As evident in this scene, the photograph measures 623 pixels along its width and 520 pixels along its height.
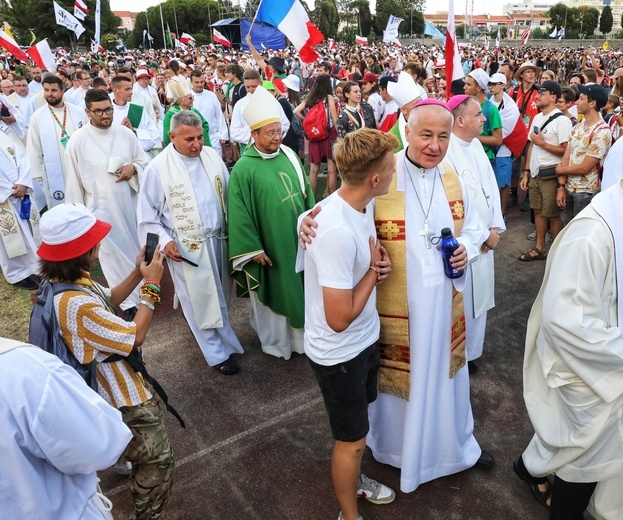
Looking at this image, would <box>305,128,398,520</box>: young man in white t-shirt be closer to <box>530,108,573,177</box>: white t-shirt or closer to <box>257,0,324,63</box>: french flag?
<box>530,108,573,177</box>: white t-shirt

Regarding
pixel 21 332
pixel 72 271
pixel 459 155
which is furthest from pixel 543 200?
pixel 21 332

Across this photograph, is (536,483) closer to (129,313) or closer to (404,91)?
(404,91)

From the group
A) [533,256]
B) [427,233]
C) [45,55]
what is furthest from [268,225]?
[45,55]

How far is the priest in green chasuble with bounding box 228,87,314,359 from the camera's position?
3.87 metres

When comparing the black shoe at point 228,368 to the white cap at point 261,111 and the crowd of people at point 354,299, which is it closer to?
the crowd of people at point 354,299

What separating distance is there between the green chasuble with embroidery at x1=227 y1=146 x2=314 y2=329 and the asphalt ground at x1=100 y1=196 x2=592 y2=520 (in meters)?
0.58

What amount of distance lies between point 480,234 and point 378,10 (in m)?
80.0

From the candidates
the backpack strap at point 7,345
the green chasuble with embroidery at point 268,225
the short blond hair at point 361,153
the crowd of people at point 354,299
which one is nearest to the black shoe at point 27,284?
the crowd of people at point 354,299

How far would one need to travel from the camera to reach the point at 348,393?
234cm

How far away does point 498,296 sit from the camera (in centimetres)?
516

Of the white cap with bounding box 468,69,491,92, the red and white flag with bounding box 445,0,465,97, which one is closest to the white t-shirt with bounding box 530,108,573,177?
the white cap with bounding box 468,69,491,92

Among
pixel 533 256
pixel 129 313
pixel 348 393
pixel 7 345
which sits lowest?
pixel 533 256

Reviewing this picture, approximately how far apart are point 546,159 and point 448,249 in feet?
12.8

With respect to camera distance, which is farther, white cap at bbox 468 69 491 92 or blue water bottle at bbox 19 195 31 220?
white cap at bbox 468 69 491 92
